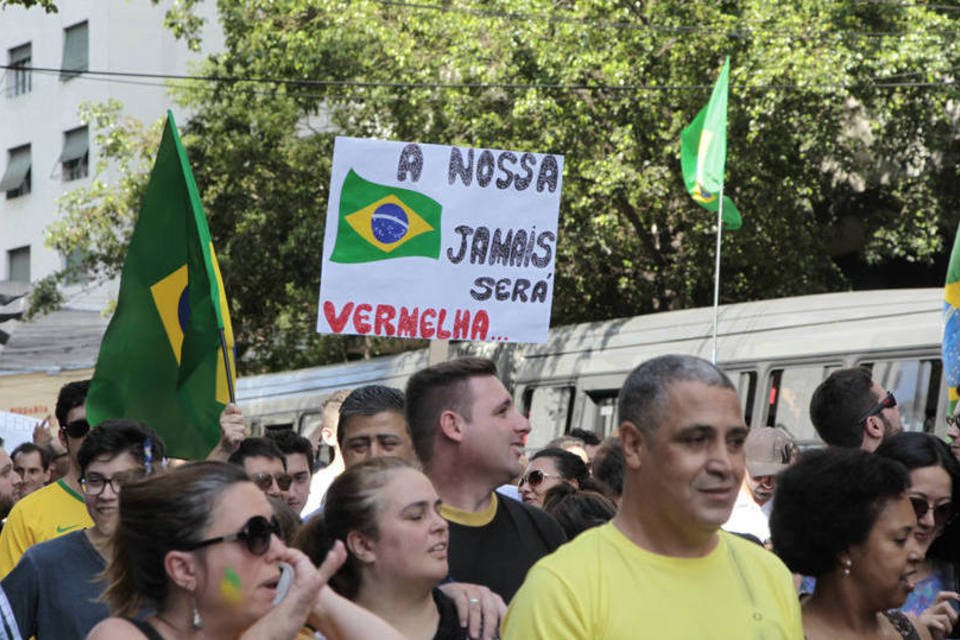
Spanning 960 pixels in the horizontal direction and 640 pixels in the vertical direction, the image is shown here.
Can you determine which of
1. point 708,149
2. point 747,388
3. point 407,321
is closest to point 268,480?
point 407,321

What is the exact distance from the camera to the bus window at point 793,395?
16.7 m

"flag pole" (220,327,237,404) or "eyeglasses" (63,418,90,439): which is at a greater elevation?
"flag pole" (220,327,237,404)

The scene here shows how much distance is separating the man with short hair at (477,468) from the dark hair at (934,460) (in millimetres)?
1065

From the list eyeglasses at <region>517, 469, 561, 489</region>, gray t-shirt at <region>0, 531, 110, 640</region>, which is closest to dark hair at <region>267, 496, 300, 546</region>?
gray t-shirt at <region>0, 531, 110, 640</region>

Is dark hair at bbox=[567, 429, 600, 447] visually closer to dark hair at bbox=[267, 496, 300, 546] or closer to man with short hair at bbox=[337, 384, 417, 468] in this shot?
man with short hair at bbox=[337, 384, 417, 468]

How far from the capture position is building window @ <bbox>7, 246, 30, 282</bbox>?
148ft

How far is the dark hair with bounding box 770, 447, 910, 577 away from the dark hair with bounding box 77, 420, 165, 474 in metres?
2.41

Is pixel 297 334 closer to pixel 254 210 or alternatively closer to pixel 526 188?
pixel 254 210

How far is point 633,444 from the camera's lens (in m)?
3.84

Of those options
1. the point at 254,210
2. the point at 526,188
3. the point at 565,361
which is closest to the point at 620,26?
the point at 565,361

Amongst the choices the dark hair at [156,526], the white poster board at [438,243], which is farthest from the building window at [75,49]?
the dark hair at [156,526]

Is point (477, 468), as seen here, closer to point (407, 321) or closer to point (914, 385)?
point (407, 321)

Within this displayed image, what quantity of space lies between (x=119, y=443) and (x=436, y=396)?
143 cm

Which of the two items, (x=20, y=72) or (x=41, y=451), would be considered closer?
(x=41, y=451)
